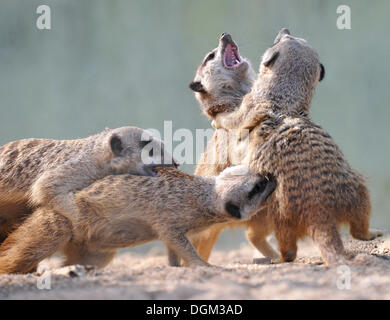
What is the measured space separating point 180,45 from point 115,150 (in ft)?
13.3

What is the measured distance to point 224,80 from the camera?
3967mm

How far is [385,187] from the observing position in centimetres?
633

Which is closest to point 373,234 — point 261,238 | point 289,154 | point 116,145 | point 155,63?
point 289,154

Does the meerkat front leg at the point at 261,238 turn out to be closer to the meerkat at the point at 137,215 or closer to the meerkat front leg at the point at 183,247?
the meerkat at the point at 137,215

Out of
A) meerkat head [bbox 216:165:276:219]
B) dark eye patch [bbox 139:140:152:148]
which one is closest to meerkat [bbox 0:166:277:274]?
meerkat head [bbox 216:165:276:219]

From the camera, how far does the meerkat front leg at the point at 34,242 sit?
2770mm

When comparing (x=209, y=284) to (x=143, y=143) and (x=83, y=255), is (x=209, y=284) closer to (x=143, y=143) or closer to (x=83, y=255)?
(x=83, y=255)

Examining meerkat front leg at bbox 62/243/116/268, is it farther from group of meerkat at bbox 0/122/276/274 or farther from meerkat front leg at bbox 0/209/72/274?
meerkat front leg at bbox 0/209/72/274

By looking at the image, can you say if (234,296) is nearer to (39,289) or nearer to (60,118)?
(39,289)

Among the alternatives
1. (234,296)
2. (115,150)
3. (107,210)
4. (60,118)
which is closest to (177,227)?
(107,210)

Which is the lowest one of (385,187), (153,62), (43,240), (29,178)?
(385,187)

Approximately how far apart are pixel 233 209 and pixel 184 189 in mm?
328

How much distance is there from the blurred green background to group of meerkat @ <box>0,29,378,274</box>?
306cm

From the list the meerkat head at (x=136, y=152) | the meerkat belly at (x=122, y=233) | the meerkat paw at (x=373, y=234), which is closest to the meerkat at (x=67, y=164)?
the meerkat head at (x=136, y=152)
